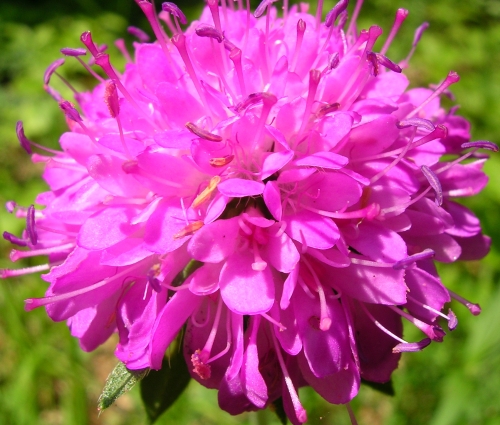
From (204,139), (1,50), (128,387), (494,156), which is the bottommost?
(1,50)

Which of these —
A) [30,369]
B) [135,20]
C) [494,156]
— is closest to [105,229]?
[30,369]

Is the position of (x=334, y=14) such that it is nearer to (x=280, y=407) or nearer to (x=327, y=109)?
(x=327, y=109)

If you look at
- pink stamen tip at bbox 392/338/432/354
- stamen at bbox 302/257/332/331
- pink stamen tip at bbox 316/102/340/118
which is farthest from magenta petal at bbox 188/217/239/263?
pink stamen tip at bbox 392/338/432/354

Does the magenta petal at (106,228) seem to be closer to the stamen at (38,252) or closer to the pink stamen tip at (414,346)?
the stamen at (38,252)

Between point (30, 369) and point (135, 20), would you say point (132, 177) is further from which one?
point (135, 20)

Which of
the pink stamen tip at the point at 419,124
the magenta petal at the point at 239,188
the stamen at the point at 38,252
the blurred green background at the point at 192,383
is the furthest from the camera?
the blurred green background at the point at 192,383

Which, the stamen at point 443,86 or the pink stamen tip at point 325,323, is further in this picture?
the stamen at point 443,86

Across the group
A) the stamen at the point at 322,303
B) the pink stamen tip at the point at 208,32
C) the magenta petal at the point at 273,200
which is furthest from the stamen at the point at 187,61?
the stamen at the point at 322,303
